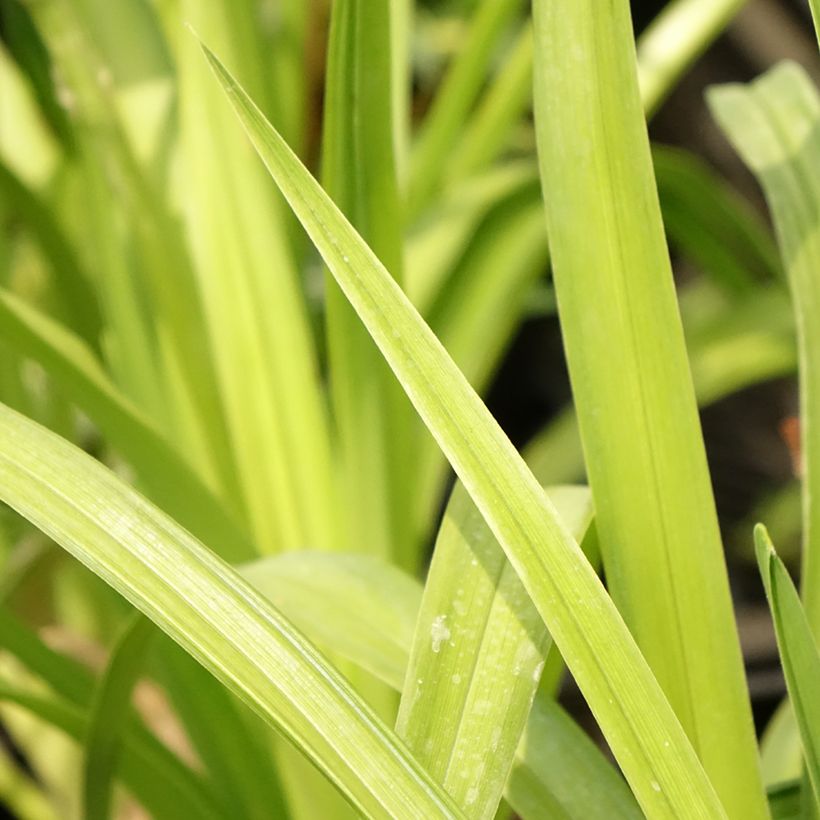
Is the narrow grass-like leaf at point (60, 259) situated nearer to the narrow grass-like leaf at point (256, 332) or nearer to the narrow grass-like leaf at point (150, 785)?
the narrow grass-like leaf at point (256, 332)

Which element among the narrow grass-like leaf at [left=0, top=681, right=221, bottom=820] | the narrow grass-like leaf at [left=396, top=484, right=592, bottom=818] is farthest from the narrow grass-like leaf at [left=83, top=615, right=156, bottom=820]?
the narrow grass-like leaf at [left=396, top=484, right=592, bottom=818]

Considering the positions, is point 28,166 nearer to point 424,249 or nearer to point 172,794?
point 424,249

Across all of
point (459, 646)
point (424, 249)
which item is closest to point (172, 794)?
point (459, 646)

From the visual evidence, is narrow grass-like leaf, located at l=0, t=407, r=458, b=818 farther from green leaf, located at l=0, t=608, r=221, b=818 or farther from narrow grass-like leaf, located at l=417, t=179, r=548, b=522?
narrow grass-like leaf, located at l=417, t=179, r=548, b=522

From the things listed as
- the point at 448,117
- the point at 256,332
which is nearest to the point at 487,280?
the point at 448,117

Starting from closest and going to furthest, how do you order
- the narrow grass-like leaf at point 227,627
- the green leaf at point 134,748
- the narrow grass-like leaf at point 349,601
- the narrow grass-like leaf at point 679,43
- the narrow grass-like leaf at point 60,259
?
the narrow grass-like leaf at point 227,627, the narrow grass-like leaf at point 349,601, the green leaf at point 134,748, the narrow grass-like leaf at point 60,259, the narrow grass-like leaf at point 679,43

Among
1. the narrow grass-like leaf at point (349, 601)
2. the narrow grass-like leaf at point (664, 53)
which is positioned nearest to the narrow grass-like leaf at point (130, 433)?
the narrow grass-like leaf at point (349, 601)
